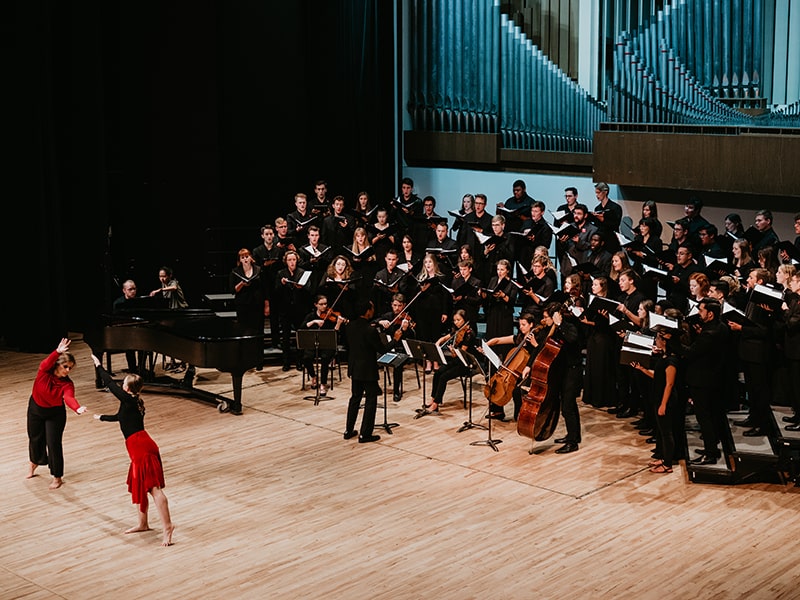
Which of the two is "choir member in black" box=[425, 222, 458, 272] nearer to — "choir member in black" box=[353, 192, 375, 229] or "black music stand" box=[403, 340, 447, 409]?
"choir member in black" box=[353, 192, 375, 229]

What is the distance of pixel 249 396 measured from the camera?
1082 cm

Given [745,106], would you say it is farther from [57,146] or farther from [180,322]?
[57,146]

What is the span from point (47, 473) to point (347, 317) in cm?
354

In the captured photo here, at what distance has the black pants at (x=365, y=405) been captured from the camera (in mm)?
9156

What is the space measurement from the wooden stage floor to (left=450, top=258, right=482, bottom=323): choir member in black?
4.04 ft

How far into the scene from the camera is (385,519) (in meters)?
7.75

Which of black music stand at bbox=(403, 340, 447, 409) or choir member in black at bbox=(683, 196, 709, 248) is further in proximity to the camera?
choir member in black at bbox=(683, 196, 709, 248)

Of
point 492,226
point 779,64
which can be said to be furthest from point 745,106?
point 492,226

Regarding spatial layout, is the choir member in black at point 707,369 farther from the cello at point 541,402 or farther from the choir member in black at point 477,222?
the choir member in black at point 477,222

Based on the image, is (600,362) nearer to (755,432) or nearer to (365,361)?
(755,432)

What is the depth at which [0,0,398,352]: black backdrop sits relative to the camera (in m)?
12.5

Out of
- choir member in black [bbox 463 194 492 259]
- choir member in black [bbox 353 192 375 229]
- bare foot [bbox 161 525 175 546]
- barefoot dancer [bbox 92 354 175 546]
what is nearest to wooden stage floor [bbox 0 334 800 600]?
bare foot [bbox 161 525 175 546]

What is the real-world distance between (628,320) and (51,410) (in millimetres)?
4763

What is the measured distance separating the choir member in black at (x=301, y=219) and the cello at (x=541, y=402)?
3.91 metres
